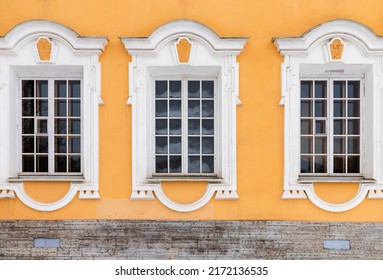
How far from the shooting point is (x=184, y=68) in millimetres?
6953

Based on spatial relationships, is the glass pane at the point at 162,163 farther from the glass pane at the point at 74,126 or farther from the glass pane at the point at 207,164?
the glass pane at the point at 74,126

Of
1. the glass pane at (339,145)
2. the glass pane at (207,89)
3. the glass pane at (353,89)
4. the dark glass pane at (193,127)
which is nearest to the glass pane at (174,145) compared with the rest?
the dark glass pane at (193,127)

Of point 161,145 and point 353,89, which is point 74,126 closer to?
point 161,145

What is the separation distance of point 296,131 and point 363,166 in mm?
1380

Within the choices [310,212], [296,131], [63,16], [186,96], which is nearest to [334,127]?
[296,131]

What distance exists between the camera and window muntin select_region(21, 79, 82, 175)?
718 cm

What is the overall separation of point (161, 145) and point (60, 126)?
184 cm

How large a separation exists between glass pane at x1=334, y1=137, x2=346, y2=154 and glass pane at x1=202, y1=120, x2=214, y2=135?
7.24 feet

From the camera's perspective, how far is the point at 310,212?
6918mm

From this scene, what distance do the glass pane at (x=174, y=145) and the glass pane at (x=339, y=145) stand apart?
9.12 feet

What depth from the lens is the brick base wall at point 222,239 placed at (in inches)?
272

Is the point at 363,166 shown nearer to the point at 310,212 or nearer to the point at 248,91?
the point at 310,212

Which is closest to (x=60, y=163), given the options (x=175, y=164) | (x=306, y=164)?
(x=175, y=164)

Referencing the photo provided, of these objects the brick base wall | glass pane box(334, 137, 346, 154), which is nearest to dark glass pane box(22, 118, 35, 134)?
the brick base wall
